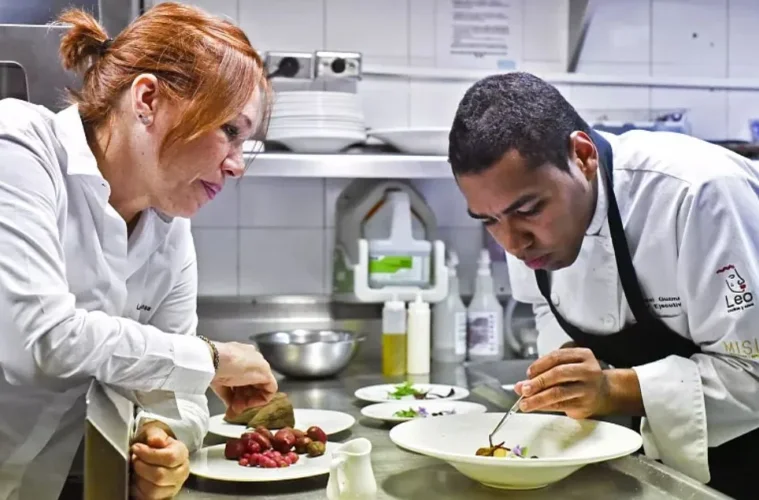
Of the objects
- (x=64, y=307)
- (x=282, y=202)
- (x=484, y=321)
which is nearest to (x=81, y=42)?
(x=64, y=307)

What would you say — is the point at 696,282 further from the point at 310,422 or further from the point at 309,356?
the point at 309,356

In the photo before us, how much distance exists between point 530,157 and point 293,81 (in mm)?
1327

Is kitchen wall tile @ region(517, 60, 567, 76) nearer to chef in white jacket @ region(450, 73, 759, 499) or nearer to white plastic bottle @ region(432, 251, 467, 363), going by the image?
white plastic bottle @ region(432, 251, 467, 363)

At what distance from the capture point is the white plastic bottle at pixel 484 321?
2652 millimetres

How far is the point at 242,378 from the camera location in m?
1.47

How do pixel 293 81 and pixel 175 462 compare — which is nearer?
pixel 175 462

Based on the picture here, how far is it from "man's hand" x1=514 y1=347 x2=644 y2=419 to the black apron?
160 millimetres

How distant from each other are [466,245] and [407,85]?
53 cm

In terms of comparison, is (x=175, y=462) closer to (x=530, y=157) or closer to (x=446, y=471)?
(x=446, y=471)

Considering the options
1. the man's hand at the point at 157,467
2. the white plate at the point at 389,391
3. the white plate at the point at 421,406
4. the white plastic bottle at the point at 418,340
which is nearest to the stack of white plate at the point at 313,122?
the white plastic bottle at the point at 418,340

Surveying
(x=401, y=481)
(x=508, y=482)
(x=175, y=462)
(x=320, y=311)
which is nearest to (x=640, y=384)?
(x=508, y=482)

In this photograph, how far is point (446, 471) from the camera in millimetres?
1477

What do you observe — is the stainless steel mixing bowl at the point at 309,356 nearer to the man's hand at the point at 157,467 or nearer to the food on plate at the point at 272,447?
the food on plate at the point at 272,447

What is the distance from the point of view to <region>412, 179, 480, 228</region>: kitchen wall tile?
2.82m
